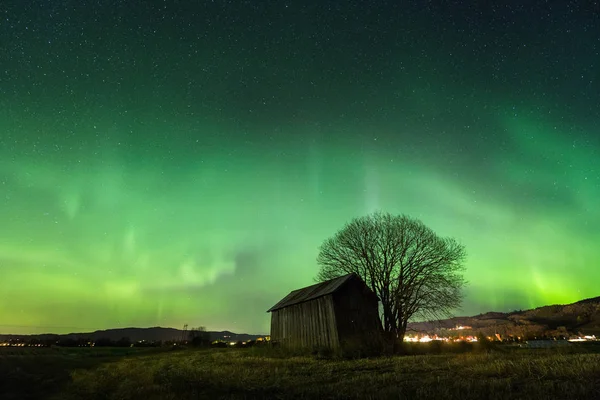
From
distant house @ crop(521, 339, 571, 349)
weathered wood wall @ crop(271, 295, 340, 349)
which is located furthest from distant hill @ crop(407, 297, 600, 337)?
weathered wood wall @ crop(271, 295, 340, 349)

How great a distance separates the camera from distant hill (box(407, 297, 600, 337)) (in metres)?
106

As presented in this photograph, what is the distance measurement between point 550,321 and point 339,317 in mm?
142720

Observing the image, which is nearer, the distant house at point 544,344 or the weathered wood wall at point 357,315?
the weathered wood wall at point 357,315

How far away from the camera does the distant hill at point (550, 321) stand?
106 metres

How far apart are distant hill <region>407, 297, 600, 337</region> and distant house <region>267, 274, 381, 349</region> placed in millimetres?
85975

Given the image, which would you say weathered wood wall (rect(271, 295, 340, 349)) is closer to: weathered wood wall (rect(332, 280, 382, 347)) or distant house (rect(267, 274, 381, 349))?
distant house (rect(267, 274, 381, 349))

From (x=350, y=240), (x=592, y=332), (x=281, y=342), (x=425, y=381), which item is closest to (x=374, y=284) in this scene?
(x=350, y=240)

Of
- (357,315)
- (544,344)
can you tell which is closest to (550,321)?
(544,344)

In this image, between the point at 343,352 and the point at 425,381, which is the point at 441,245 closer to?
the point at 343,352

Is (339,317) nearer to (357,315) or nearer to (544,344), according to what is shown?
(357,315)

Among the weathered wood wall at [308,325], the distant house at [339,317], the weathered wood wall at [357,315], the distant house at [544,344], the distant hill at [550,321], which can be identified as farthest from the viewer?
the distant hill at [550,321]

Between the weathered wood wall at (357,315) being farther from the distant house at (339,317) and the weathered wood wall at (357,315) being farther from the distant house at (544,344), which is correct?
the distant house at (544,344)

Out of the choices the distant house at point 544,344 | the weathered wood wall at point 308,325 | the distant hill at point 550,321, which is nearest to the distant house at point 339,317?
the weathered wood wall at point 308,325

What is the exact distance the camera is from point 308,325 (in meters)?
30.2
